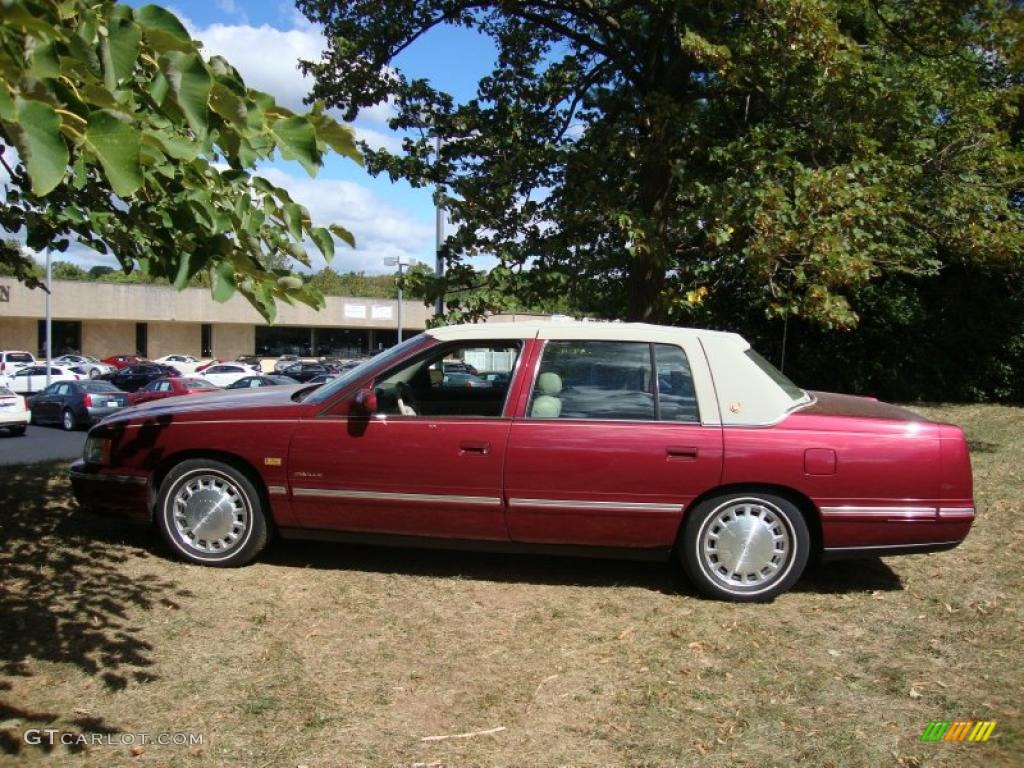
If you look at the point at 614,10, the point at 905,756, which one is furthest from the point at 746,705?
the point at 614,10

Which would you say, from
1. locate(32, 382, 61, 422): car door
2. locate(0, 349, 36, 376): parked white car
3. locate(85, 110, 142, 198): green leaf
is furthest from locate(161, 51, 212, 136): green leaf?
locate(0, 349, 36, 376): parked white car

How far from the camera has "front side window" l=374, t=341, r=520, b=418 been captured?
516cm

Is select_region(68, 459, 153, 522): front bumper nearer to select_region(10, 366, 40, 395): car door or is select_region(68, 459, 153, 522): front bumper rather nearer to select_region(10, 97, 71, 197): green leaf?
select_region(10, 97, 71, 197): green leaf

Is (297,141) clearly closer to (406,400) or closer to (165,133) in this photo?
(165,133)

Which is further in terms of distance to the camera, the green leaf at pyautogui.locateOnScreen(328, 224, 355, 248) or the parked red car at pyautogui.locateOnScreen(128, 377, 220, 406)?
the parked red car at pyautogui.locateOnScreen(128, 377, 220, 406)

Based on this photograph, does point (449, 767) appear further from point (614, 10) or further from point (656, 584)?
point (614, 10)

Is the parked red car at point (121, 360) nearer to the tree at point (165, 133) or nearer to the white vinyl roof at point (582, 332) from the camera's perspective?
the white vinyl roof at point (582, 332)

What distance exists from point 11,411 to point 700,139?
20.6m

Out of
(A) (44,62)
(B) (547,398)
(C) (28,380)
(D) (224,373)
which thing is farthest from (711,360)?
(C) (28,380)

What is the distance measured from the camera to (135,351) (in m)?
56.2

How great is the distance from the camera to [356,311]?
61344 mm

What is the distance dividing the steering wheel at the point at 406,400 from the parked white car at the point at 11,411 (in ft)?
68.5

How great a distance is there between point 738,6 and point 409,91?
4139 mm

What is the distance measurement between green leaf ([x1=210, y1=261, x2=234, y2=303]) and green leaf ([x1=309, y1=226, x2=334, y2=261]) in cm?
36
